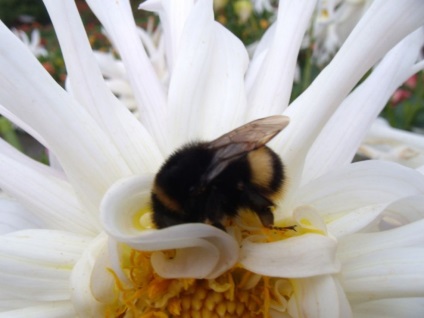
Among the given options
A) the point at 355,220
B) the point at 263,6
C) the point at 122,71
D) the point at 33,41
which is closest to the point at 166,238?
the point at 355,220

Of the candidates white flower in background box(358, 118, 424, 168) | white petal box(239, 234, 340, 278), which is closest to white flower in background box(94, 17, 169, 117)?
white flower in background box(358, 118, 424, 168)

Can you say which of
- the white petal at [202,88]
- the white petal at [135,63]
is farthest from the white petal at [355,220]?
the white petal at [135,63]

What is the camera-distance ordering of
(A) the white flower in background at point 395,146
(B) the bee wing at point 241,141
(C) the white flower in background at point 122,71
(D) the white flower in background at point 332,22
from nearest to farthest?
(B) the bee wing at point 241,141
(A) the white flower in background at point 395,146
(C) the white flower in background at point 122,71
(D) the white flower in background at point 332,22

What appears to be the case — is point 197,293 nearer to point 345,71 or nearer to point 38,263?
point 38,263

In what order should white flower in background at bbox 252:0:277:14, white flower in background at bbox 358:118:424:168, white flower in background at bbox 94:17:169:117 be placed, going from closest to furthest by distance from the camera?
white flower in background at bbox 358:118:424:168
white flower in background at bbox 94:17:169:117
white flower in background at bbox 252:0:277:14

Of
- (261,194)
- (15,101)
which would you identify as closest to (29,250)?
(15,101)

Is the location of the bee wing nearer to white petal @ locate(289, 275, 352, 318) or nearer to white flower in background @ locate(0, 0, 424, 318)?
white flower in background @ locate(0, 0, 424, 318)

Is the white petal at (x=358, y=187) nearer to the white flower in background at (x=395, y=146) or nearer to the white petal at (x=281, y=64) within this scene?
the white petal at (x=281, y=64)
